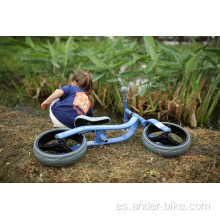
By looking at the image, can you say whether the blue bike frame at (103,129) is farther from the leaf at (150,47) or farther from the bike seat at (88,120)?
the leaf at (150,47)

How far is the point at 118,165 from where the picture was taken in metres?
1.81

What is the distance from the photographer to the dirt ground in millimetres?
1644

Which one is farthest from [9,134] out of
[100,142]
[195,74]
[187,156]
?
[195,74]

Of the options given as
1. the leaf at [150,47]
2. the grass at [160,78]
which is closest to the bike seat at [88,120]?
the grass at [160,78]

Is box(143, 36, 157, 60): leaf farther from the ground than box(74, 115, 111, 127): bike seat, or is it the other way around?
box(143, 36, 157, 60): leaf

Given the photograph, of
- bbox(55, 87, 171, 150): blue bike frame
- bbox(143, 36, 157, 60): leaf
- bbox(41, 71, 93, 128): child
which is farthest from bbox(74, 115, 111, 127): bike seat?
bbox(143, 36, 157, 60): leaf

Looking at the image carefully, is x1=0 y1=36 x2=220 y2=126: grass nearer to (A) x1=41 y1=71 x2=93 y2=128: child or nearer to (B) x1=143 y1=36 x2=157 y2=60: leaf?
(B) x1=143 y1=36 x2=157 y2=60: leaf

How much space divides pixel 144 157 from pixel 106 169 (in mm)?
405

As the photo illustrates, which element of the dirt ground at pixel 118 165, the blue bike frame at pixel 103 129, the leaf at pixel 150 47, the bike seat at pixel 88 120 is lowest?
the dirt ground at pixel 118 165

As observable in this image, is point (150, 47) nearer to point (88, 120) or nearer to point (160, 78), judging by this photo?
point (160, 78)

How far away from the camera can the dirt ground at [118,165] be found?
164 centimetres

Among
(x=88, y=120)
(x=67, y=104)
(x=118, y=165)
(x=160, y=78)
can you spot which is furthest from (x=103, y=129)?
(x=160, y=78)

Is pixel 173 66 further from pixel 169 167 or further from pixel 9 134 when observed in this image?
pixel 9 134

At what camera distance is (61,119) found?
7.16 ft
